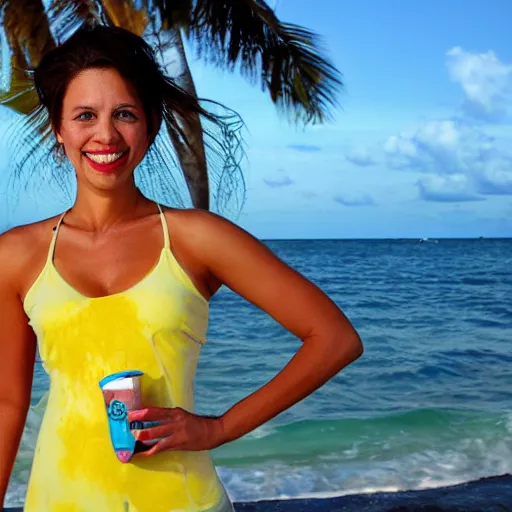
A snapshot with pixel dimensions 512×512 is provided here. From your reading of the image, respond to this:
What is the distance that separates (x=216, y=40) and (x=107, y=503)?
360 inches

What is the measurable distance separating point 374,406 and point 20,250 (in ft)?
38.0

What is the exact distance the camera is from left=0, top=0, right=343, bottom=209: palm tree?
9.74 meters

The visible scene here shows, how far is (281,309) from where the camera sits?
1796mm

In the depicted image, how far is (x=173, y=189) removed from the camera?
2441 mm

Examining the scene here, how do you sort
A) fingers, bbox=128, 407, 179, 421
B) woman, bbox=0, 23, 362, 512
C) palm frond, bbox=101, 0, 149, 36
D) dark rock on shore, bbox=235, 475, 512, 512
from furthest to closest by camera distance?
1. palm frond, bbox=101, 0, 149, 36
2. dark rock on shore, bbox=235, 475, 512, 512
3. woman, bbox=0, 23, 362, 512
4. fingers, bbox=128, 407, 179, 421

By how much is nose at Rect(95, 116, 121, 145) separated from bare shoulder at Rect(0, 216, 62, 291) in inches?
9.2

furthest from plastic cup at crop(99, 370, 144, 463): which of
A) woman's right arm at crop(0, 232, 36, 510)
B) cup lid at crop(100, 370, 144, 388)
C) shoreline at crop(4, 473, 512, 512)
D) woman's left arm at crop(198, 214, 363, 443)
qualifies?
shoreline at crop(4, 473, 512, 512)

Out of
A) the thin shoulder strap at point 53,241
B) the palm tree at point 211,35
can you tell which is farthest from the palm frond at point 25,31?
the thin shoulder strap at point 53,241

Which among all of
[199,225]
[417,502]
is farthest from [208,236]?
[417,502]

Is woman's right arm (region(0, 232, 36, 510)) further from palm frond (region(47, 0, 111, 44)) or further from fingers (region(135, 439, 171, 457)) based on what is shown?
palm frond (region(47, 0, 111, 44))

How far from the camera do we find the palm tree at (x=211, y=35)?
974 centimetres

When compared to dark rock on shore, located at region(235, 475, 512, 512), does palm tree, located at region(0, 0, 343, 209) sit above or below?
above

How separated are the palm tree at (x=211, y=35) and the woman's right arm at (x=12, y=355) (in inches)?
303

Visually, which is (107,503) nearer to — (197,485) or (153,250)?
(197,485)
